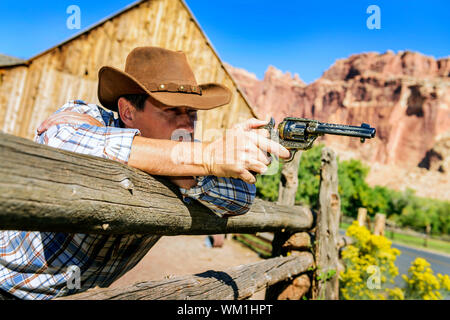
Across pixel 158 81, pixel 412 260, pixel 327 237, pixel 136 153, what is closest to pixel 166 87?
pixel 158 81

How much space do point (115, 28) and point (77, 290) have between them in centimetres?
574

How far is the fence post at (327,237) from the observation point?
3564 mm

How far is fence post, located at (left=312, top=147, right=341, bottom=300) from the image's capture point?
11.7ft

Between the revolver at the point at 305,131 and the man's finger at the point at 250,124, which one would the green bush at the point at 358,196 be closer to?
the revolver at the point at 305,131

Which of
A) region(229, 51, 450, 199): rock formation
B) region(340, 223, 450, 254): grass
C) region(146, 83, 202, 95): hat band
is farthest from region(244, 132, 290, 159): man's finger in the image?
region(229, 51, 450, 199): rock formation

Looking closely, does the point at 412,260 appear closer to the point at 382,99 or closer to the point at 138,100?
the point at 138,100

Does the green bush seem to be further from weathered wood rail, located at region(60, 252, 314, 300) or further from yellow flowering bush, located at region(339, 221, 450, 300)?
weathered wood rail, located at region(60, 252, 314, 300)

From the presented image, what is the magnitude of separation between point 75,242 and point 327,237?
3.07 m

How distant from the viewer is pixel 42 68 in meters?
5.75

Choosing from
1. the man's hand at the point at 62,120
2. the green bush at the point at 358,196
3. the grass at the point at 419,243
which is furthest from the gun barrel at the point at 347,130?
the grass at the point at 419,243

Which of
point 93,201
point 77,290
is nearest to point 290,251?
point 77,290

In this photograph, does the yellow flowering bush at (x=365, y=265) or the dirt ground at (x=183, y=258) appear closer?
the yellow flowering bush at (x=365, y=265)

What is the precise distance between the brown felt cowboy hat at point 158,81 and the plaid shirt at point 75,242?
0.15 meters
